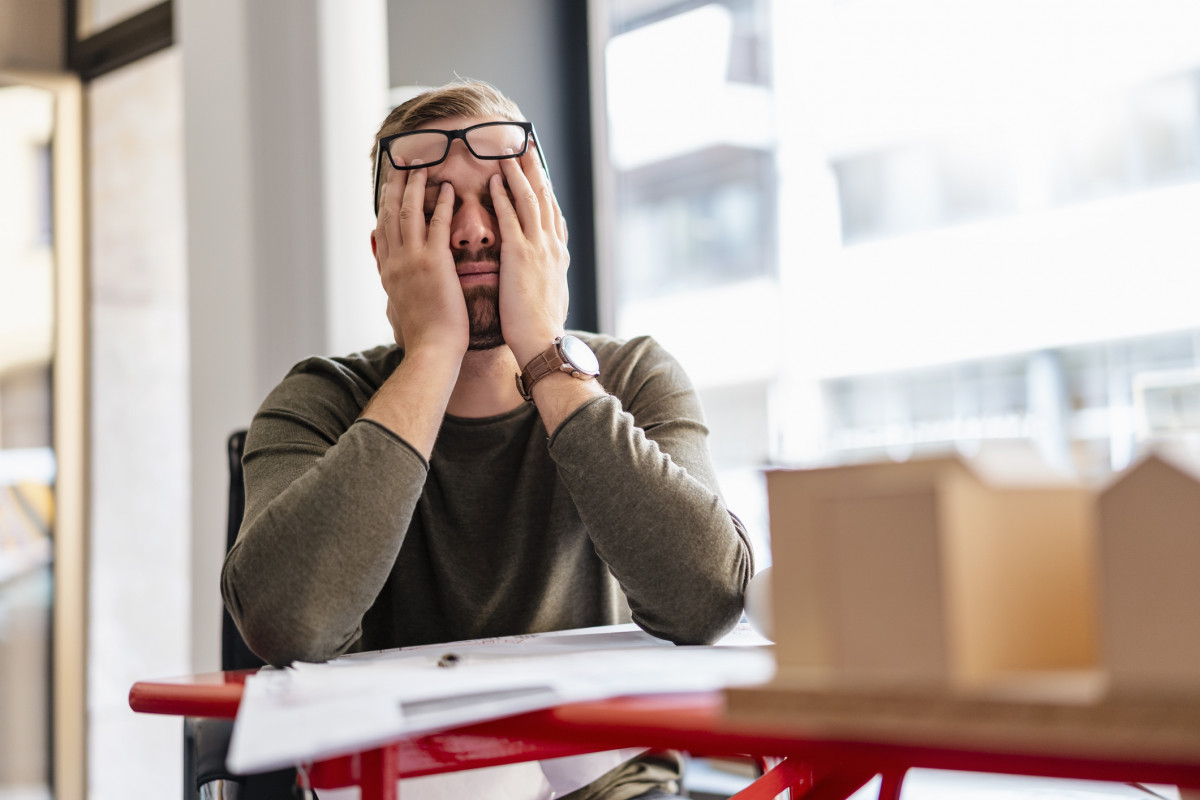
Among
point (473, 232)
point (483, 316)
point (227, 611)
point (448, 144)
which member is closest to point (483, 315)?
point (483, 316)

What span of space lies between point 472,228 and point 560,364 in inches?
10.7

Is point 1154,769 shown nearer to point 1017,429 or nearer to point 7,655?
point 1017,429

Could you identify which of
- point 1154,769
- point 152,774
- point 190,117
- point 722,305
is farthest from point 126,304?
point 1154,769

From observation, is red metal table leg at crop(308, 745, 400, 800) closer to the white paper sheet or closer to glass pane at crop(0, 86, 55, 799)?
the white paper sheet

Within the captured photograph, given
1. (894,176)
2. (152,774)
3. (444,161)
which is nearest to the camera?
(444,161)

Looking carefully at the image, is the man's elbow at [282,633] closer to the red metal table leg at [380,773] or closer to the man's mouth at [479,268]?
the red metal table leg at [380,773]

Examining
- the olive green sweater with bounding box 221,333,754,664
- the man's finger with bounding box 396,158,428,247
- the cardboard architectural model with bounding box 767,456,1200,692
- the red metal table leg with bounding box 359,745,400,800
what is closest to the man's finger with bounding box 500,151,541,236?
the man's finger with bounding box 396,158,428,247

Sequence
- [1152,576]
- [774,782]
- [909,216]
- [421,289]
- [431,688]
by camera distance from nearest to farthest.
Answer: [1152,576]
[431,688]
[774,782]
[421,289]
[909,216]

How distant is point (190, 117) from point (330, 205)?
1.82 ft

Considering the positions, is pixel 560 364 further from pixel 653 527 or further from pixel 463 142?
pixel 463 142

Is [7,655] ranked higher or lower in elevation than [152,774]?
higher

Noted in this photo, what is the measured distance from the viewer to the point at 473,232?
4.45ft

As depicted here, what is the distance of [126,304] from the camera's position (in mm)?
3434

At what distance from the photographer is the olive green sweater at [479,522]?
1.01 metres
